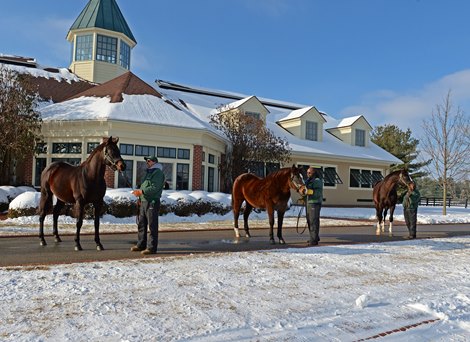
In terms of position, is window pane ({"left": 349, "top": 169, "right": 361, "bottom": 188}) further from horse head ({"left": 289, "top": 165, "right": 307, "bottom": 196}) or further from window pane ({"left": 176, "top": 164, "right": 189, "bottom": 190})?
horse head ({"left": 289, "top": 165, "right": 307, "bottom": 196})

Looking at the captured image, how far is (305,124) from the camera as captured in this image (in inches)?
1261

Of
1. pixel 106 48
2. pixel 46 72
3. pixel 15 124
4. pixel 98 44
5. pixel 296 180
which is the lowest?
pixel 296 180

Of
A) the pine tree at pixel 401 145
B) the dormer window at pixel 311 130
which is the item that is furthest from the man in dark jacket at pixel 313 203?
the pine tree at pixel 401 145

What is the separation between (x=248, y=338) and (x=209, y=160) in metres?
18.7

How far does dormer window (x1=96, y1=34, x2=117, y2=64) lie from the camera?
28844 millimetres

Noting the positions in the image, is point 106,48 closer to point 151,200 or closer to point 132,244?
point 132,244

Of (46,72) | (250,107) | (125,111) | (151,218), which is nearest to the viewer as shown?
(151,218)

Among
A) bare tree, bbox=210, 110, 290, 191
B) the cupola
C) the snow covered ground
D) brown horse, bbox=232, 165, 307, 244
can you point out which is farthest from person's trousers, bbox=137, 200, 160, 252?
the cupola

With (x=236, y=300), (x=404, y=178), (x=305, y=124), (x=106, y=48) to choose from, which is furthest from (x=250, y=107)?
(x=236, y=300)

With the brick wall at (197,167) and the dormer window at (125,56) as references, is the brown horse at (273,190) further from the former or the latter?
the dormer window at (125,56)

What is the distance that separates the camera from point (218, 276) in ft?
20.6

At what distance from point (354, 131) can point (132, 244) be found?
93.6 ft

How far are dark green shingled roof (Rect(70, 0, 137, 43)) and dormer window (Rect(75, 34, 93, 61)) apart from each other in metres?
0.74

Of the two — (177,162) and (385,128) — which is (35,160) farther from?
(385,128)
